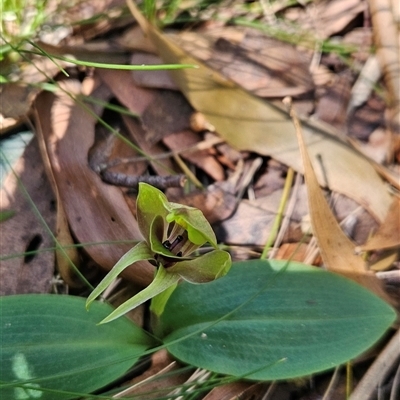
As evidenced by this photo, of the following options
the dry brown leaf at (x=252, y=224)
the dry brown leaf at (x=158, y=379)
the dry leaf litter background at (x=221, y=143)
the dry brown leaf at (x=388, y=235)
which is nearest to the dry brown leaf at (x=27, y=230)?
the dry leaf litter background at (x=221, y=143)

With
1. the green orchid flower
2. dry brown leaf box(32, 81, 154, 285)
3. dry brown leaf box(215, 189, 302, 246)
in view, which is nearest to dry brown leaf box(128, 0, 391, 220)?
dry brown leaf box(215, 189, 302, 246)

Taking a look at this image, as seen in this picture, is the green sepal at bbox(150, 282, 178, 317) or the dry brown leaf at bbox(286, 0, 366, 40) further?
the dry brown leaf at bbox(286, 0, 366, 40)

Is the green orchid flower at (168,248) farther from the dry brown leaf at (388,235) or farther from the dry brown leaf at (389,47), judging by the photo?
the dry brown leaf at (389,47)

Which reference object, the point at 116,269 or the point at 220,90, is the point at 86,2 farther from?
the point at 116,269

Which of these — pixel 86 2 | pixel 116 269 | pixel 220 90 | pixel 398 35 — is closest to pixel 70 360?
pixel 116 269

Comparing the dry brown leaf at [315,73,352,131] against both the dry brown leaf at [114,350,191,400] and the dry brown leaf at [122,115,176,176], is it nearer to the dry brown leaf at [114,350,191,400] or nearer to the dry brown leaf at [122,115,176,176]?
the dry brown leaf at [122,115,176,176]

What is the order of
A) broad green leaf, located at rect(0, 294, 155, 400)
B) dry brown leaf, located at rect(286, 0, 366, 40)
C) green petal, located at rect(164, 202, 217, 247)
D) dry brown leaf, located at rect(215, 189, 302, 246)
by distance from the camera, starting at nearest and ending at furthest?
green petal, located at rect(164, 202, 217, 247)
broad green leaf, located at rect(0, 294, 155, 400)
dry brown leaf, located at rect(215, 189, 302, 246)
dry brown leaf, located at rect(286, 0, 366, 40)

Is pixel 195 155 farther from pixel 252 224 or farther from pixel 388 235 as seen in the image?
pixel 388 235

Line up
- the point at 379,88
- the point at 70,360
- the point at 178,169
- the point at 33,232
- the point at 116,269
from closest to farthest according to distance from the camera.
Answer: the point at 116,269 < the point at 70,360 < the point at 33,232 < the point at 178,169 < the point at 379,88
